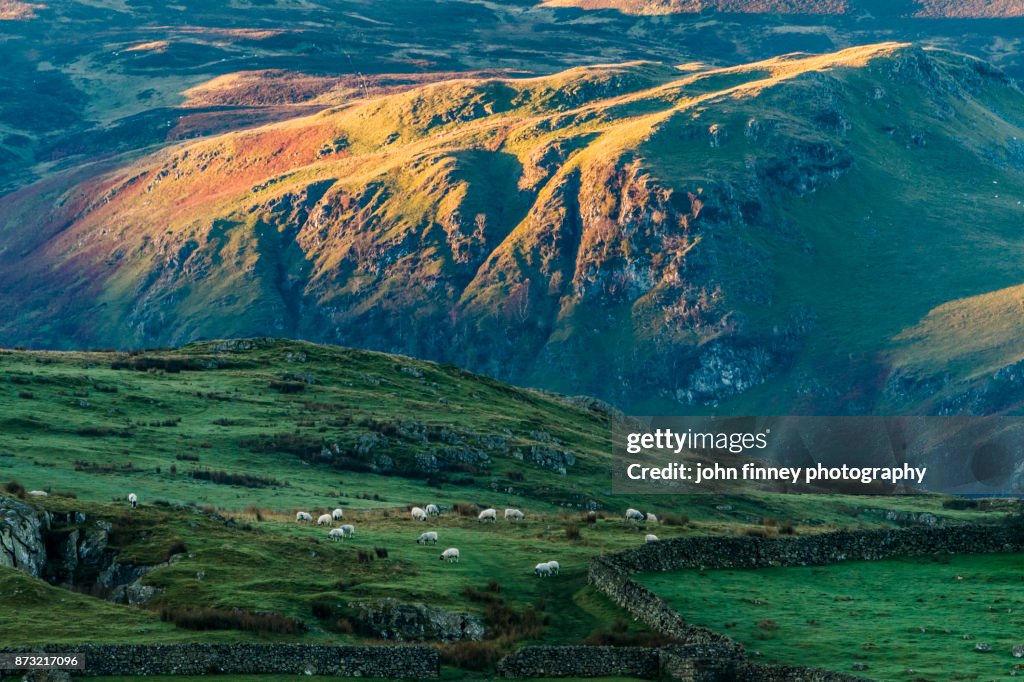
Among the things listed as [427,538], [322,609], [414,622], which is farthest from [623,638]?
[427,538]

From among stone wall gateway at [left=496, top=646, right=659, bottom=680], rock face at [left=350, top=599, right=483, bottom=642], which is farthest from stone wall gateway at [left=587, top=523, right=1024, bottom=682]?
rock face at [left=350, top=599, right=483, bottom=642]

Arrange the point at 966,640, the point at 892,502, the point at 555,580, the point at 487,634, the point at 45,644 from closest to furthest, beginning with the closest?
the point at 45,644
the point at 966,640
the point at 487,634
the point at 555,580
the point at 892,502

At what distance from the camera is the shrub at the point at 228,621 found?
54281mm

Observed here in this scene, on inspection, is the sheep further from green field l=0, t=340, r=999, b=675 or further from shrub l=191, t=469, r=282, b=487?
shrub l=191, t=469, r=282, b=487

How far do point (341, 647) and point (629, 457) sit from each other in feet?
299

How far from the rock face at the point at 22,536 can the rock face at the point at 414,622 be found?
1339 cm

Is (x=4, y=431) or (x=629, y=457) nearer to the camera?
(x=4, y=431)

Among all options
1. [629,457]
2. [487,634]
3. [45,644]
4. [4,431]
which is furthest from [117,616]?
[629,457]

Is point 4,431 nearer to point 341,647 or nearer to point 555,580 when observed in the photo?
point 555,580

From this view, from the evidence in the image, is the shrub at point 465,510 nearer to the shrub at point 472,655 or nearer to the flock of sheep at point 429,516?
the flock of sheep at point 429,516

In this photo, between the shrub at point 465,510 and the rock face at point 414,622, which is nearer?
the rock face at point 414,622

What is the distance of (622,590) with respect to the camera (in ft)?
203

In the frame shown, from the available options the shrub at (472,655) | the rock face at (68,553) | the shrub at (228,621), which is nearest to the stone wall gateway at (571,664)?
the shrub at (472,655)

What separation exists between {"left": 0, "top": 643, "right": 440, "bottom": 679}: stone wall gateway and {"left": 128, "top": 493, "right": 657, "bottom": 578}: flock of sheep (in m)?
17.4
